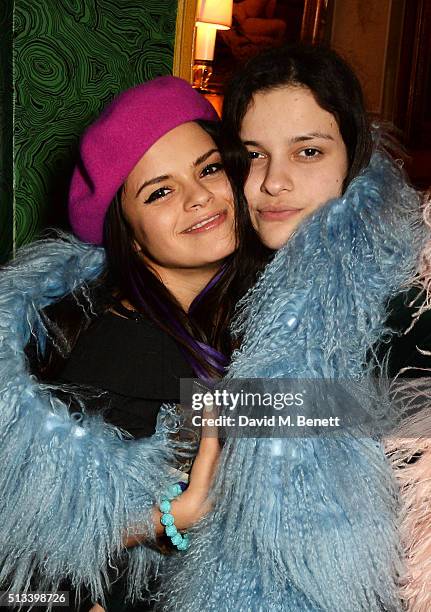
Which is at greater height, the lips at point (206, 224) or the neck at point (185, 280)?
the lips at point (206, 224)

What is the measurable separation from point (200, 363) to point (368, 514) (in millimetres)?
508

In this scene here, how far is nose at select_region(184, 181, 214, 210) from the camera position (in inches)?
61.1

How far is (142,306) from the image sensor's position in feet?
5.20

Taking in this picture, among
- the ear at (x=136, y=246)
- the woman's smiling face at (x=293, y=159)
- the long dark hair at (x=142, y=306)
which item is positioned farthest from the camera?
the ear at (x=136, y=246)

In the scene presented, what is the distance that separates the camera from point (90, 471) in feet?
4.36

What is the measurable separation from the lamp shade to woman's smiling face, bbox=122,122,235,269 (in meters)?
2.46

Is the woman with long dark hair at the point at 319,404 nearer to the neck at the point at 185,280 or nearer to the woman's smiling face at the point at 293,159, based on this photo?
the woman's smiling face at the point at 293,159

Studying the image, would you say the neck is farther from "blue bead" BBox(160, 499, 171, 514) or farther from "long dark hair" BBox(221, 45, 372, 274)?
"blue bead" BBox(160, 499, 171, 514)

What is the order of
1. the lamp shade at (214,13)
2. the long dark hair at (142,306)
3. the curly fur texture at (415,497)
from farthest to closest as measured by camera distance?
the lamp shade at (214,13) → the long dark hair at (142,306) → the curly fur texture at (415,497)

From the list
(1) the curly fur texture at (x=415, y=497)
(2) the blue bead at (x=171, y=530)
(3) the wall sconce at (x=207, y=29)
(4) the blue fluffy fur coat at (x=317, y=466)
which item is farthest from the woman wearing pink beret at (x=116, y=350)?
(3) the wall sconce at (x=207, y=29)

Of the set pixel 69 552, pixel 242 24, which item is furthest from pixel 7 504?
pixel 242 24

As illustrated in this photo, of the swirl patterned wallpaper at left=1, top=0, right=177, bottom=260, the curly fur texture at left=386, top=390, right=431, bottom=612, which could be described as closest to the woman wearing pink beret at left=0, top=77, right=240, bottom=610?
the curly fur texture at left=386, top=390, right=431, bottom=612

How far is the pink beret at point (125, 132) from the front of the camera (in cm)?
153
